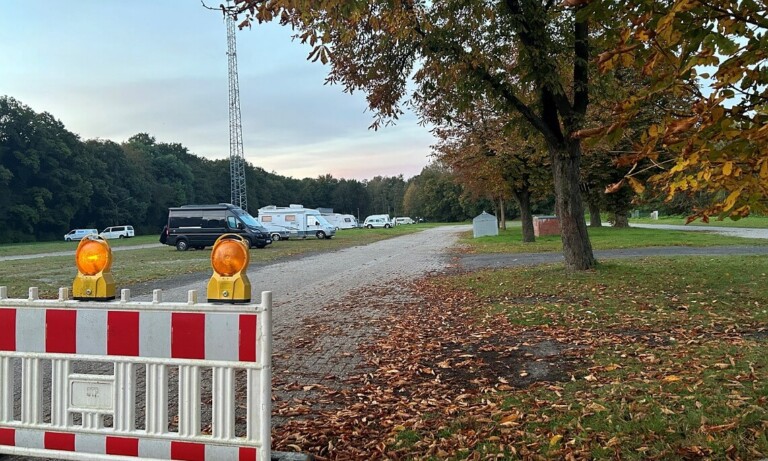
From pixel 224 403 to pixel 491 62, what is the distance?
30.9ft

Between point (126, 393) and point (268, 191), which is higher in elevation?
point (268, 191)

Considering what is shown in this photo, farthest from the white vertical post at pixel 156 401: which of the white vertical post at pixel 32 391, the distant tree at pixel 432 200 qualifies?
the distant tree at pixel 432 200

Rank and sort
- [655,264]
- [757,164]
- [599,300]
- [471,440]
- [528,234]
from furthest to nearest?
[528,234] < [655,264] < [599,300] < [471,440] < [757,164]

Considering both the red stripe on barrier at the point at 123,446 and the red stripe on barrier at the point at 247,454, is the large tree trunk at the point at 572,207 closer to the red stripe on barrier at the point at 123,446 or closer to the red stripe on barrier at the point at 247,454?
the red stripe on barrier at the point at 247,454

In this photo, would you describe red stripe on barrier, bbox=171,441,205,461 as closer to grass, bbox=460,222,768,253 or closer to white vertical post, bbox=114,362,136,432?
white vertical post, bbox=114,362,136,432

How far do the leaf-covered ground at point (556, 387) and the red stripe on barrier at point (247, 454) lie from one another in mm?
676

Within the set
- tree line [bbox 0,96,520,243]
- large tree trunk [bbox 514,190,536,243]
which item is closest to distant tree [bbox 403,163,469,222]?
tree line [bbox 0,96,520,243]

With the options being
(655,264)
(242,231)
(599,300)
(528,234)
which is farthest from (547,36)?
(242,231)

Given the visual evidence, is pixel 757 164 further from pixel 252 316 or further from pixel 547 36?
pixel 547 36

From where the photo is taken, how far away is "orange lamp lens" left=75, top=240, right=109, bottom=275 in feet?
9.46

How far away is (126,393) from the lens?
113 inches

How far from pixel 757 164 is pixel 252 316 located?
245 centimetres

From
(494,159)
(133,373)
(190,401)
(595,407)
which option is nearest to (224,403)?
(190,401)

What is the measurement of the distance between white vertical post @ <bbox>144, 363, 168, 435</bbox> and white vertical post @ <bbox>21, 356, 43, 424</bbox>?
65cm
